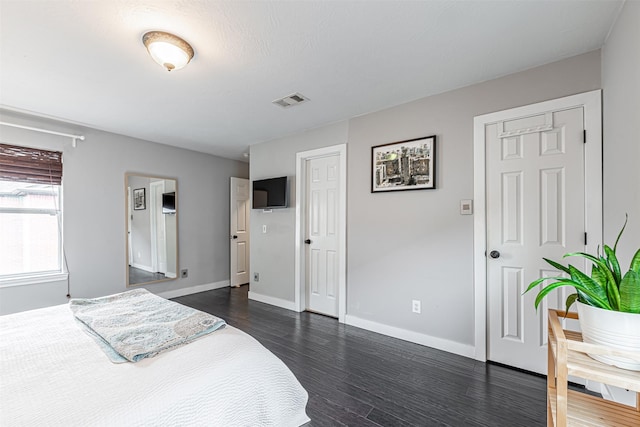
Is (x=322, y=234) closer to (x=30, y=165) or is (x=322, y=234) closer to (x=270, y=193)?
(x=270, y=193)

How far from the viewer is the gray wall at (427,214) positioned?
2.23 metres

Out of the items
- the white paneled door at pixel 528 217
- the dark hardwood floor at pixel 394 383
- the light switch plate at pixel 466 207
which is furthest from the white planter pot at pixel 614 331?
the light switch plate at pixel 466 207

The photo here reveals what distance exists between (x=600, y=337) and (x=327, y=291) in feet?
9.38

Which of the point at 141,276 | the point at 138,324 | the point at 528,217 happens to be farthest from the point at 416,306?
the point at 141,276

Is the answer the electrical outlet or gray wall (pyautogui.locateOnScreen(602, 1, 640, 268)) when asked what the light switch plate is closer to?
gray wall (pyautogui.locateOnScreen(602, 1, 640, 268))

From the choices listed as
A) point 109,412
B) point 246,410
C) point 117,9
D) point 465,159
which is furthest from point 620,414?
point 117,9

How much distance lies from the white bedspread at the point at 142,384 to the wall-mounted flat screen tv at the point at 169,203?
2.86 metres

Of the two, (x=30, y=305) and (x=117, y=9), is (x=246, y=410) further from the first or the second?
(x=30, y=305)

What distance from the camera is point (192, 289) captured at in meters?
4.54

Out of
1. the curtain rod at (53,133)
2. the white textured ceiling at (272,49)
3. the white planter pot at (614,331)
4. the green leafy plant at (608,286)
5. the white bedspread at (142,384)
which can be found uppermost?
the white textured ceiling at (272,49)

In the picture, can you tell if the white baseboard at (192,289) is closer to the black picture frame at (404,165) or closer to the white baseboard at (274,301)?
the white baseboard at (274,301)

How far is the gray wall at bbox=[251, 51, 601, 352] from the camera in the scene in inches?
88.0

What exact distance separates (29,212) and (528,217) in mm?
5107

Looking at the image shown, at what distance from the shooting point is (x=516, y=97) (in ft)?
7.31
